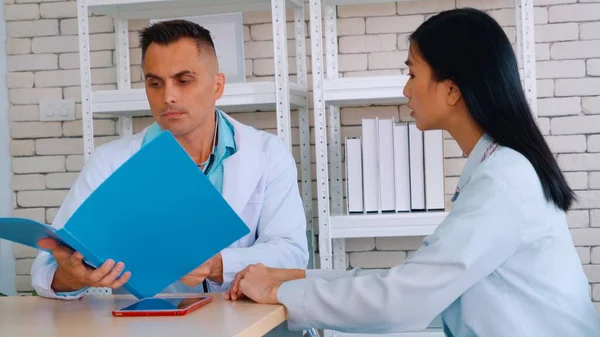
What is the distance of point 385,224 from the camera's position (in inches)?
114

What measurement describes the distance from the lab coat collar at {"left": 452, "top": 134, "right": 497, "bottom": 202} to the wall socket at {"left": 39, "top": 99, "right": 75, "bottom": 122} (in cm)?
227

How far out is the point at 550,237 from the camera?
1428mm

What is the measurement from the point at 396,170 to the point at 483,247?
1.59 meters

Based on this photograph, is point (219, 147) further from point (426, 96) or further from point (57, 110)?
point (57, 110)

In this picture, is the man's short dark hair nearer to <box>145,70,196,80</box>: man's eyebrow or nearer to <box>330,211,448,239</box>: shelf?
<box>145,70,196,80</box>: man's eyebrow

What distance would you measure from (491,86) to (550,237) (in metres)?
0.28

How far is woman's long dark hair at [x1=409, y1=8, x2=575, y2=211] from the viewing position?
1.47 meters

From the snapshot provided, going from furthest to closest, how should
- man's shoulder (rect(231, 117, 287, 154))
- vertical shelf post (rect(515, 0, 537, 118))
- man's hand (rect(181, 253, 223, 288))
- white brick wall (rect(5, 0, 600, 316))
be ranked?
white brick wall (rect(5, 0, 600, 316))
vertical shelf post (rect(515, 0, 537, 118))
man's shoulder (rect(231, 117, 287, 154))
man's hand (rect(181, 253, 223, 288))

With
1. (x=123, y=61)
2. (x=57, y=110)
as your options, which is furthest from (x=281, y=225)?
(x=57, y=110)

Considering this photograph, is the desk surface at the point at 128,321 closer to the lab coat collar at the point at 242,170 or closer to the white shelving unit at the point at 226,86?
the lab coat collar at the point at 242,170

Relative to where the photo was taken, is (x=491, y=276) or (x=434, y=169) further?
(x=434, y=169)

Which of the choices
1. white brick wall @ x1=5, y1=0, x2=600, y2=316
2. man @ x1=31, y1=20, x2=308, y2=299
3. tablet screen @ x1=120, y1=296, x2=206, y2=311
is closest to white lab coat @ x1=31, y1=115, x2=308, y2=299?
man @ x1=31, y1=20, x2=308, y2=299

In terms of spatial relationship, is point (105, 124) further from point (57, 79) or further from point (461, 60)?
point (461, 60)

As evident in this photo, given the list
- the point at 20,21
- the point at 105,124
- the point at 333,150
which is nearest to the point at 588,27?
the point at 333,150
